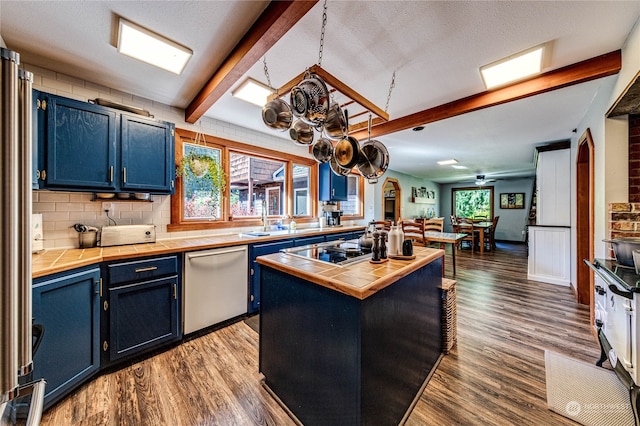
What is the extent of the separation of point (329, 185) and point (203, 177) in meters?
2.07

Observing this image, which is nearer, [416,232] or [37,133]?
[37,133]

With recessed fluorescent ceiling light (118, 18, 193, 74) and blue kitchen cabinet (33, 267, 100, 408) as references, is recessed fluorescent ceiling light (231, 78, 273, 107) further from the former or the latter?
blue kitchen cabinet (33, 267, 100, 408)

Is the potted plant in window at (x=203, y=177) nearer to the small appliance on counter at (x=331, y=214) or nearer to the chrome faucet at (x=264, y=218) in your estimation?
the chrome faucet at (x=264, y=218)

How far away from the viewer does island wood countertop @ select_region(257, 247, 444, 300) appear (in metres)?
1.15

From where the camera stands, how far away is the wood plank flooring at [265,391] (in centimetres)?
147

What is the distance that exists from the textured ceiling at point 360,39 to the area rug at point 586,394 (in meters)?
2.33

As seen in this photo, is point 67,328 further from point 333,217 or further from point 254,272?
point 333,217

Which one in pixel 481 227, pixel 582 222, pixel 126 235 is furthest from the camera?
pixel 481 227

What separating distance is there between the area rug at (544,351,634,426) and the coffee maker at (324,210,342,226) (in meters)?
3.18

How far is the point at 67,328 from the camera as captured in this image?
158 cm

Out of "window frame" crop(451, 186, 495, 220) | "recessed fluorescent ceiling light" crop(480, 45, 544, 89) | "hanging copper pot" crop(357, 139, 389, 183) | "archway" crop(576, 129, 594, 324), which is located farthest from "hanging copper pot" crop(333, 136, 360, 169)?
"window frame" crop(451, 186, 495, 220)

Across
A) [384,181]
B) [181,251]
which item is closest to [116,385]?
[181,251]

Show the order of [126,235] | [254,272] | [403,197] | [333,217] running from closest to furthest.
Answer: [126,235] < [254,272] < [333,217] < [403,197]

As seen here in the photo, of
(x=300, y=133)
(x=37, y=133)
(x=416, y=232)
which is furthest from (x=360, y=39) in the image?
(x=416, y=232)
